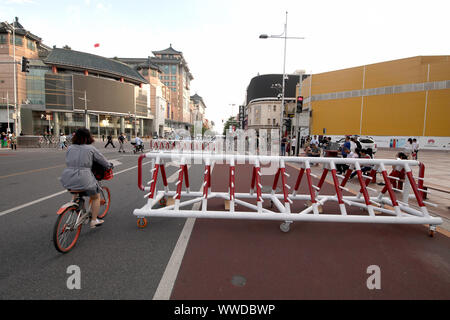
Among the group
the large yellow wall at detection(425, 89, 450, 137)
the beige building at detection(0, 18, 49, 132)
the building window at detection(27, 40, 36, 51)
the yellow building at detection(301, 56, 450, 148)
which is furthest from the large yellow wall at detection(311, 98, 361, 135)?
the building window at detection(27, 40, 36, 51)

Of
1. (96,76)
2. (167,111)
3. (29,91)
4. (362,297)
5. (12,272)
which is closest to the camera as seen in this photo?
(362,297)

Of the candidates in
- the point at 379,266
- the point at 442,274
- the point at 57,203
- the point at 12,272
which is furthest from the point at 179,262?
the point at 57,203

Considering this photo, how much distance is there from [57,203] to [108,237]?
104 inches

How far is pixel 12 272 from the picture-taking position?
271cm

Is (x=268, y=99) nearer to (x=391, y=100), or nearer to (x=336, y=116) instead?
(x=336, y=116)

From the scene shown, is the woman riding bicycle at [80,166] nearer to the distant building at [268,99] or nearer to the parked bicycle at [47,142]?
the parked bicycle at [47,142]

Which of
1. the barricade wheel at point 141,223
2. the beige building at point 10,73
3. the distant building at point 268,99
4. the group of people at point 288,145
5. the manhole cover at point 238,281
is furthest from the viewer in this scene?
the distant building at point 268,99

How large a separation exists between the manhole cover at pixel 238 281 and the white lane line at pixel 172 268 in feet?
2.16

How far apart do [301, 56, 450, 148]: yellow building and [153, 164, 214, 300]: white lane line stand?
37692 millimetres

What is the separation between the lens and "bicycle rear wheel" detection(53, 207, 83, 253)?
304 cm

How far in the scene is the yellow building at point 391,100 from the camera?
29297 millimetres

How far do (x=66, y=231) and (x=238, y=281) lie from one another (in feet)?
8.22

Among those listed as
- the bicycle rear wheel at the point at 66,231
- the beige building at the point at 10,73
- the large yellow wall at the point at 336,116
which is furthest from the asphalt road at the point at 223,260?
the beige building at the point at 10,73

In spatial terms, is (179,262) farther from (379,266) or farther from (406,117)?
(406,117)
